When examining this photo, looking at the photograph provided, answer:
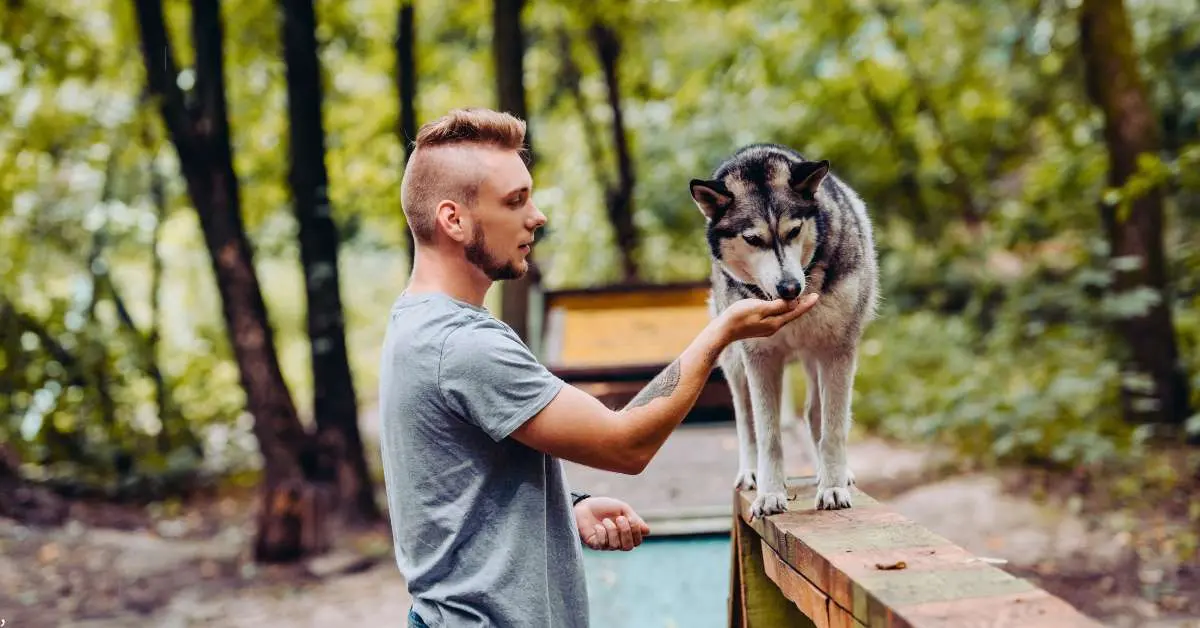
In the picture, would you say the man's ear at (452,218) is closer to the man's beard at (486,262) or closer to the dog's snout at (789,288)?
the man's beard at (486,262)

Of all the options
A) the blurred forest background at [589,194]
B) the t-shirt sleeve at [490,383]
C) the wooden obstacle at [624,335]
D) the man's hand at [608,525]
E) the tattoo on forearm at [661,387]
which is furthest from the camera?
the blurred forest background at [589,194]

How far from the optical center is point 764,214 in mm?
2818

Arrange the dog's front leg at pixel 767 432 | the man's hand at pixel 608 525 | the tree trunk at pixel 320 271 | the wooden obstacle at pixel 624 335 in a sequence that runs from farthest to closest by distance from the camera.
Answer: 1. the tree trunk at pixel 320 271
2. the wooden obstacle at pixel 624 335
3. the dog's front leg at pixel 767 432
4. the man's hand at pixel 608 525

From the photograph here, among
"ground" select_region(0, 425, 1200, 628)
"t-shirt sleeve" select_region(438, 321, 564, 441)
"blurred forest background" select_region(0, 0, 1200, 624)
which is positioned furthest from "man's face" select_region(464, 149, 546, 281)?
"blurred forest background" select_region(0, 0, 1200, 624)

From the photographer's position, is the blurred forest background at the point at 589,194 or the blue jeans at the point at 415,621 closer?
the blue jeans at the point at 415,621

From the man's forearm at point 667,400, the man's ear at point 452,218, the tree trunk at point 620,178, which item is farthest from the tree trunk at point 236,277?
the tree trunk at point 620,178

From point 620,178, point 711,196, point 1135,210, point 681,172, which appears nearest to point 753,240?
point 711,196

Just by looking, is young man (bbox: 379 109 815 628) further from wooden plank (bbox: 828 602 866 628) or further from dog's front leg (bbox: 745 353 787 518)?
dog's front leg (bbox: 745 353 787 518)

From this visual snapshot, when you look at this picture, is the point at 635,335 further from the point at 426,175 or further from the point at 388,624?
the point at 426,175

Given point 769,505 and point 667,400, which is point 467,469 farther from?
point 769,505

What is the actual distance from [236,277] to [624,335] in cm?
354

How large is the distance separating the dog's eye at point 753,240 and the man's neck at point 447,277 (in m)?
0.91

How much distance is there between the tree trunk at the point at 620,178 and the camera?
14.9 m

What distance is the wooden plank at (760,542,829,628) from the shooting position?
2.31 m
